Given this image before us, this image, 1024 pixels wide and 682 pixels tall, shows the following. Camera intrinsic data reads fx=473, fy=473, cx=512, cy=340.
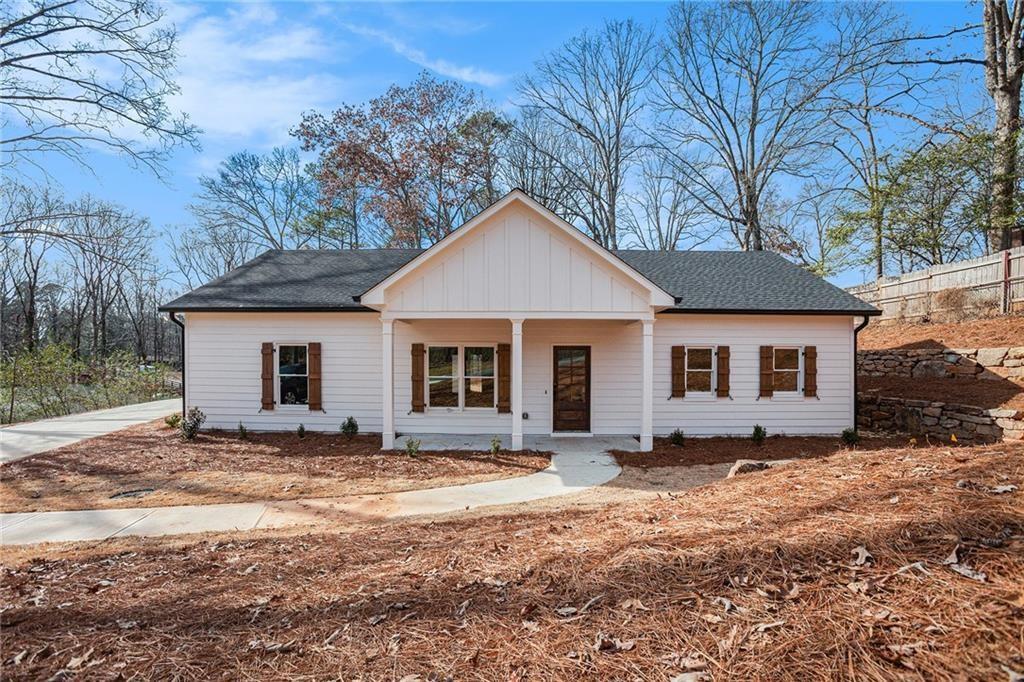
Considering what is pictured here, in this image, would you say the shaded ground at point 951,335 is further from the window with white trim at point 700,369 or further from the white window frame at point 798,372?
the window with white trim at point 700,369

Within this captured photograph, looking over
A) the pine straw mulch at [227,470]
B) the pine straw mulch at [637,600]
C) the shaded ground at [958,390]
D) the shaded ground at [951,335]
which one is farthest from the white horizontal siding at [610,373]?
the pine straw mulch at [637,600]

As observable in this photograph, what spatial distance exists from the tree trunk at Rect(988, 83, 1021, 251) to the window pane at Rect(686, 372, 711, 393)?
11851mm

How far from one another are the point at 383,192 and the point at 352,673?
2310cm

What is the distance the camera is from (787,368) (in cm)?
1104

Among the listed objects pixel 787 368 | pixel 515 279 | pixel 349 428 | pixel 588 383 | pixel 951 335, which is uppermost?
pixel 515 279

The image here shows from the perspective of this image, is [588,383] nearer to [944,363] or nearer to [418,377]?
[418,377]

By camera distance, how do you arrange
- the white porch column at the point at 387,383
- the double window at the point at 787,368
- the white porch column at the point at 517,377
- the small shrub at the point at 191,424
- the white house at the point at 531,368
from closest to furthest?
the white porch column at the point at 517,377
the white porch column at the point at 387,383
the small shrub at the point at 191,424
the white house at the point at 531,368
the double window at the point at 787,368

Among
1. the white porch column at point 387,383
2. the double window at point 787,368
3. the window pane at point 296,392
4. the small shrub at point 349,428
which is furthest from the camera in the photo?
the window pane at point 296,392

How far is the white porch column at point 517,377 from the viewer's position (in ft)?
30.7

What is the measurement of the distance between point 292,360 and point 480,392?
452 cm

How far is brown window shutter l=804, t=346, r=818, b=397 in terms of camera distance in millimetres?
10914

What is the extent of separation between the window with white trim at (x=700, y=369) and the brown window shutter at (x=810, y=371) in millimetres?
2134

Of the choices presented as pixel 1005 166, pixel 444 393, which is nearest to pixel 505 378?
pixel 444 393

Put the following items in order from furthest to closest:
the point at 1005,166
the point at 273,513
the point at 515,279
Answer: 1. the point at 1005,166
2. the point at 515,279
3. the point at 273,513
